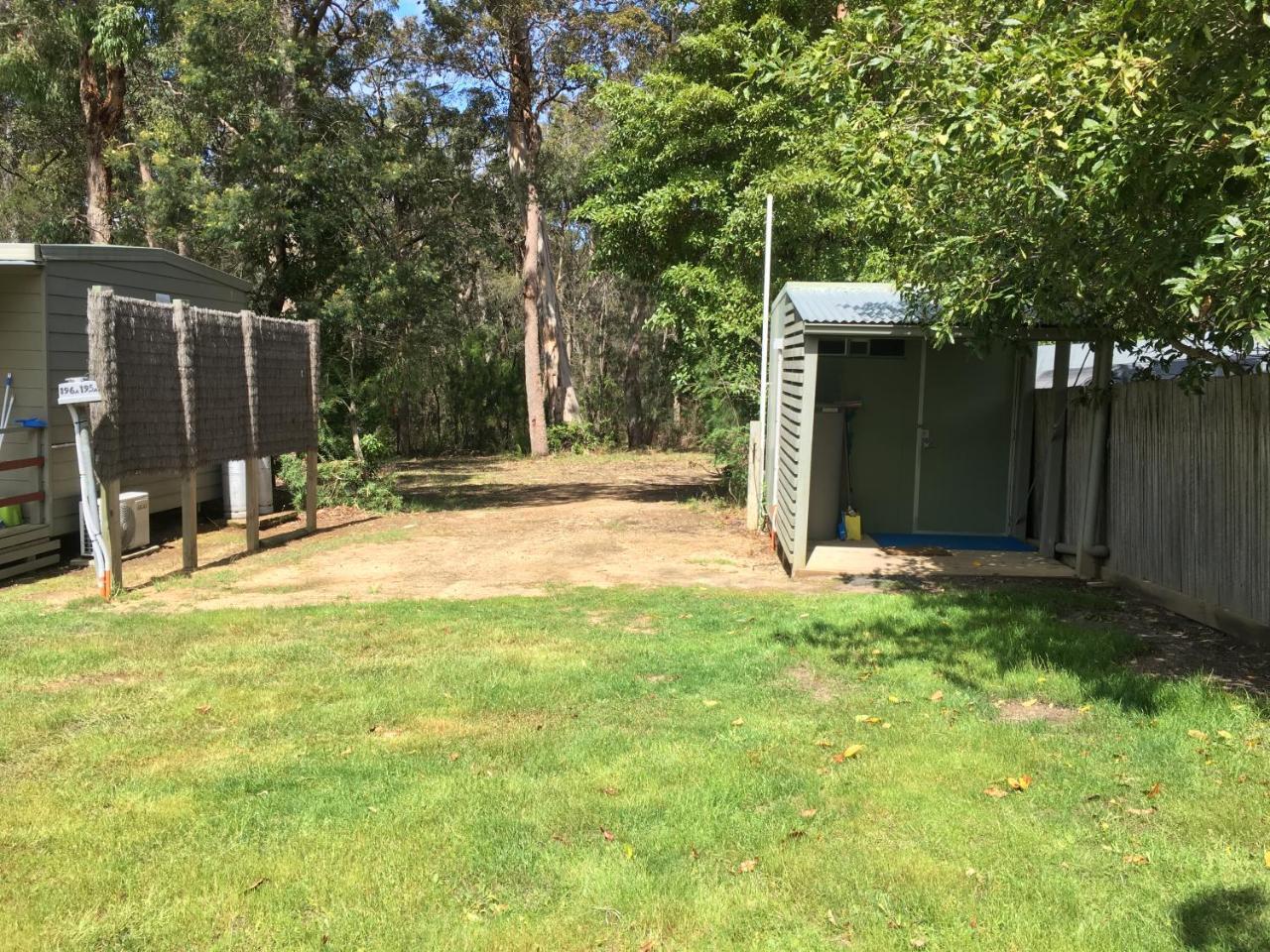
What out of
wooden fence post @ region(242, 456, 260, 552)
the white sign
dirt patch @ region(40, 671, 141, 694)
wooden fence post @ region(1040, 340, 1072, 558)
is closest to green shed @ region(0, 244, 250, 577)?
wooden fence post @ region(242, 456, 260, 552)

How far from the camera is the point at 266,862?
3223mm

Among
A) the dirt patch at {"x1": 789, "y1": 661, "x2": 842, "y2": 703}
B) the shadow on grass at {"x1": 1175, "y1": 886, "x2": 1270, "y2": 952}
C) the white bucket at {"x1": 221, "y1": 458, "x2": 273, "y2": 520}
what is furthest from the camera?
the white bucket at {"x1": 221, "y1": 458, "x2": 273, "y2": 520}

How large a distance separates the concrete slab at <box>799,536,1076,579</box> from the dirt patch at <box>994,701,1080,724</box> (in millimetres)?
3376

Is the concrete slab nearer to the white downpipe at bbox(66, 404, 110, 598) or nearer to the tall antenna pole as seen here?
the tall antenna pole

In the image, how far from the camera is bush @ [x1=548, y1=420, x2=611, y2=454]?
2527cm

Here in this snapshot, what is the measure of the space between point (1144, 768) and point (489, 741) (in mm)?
2717

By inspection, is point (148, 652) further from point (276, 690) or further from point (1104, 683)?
point (1104, 683)

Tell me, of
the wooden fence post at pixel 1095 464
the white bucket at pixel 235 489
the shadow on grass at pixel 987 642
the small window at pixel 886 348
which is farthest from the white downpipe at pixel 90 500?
the wooden fence post at pixel 1095 464

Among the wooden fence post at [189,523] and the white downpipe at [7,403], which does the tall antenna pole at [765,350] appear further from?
the white downpipe at [7,403]

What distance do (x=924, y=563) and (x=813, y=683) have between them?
379cm

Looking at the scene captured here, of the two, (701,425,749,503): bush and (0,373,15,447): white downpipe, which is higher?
(0,373,15,447): white downpipe

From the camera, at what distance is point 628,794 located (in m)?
3.76

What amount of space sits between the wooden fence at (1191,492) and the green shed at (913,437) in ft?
4.61

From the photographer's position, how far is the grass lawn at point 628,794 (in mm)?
2928
